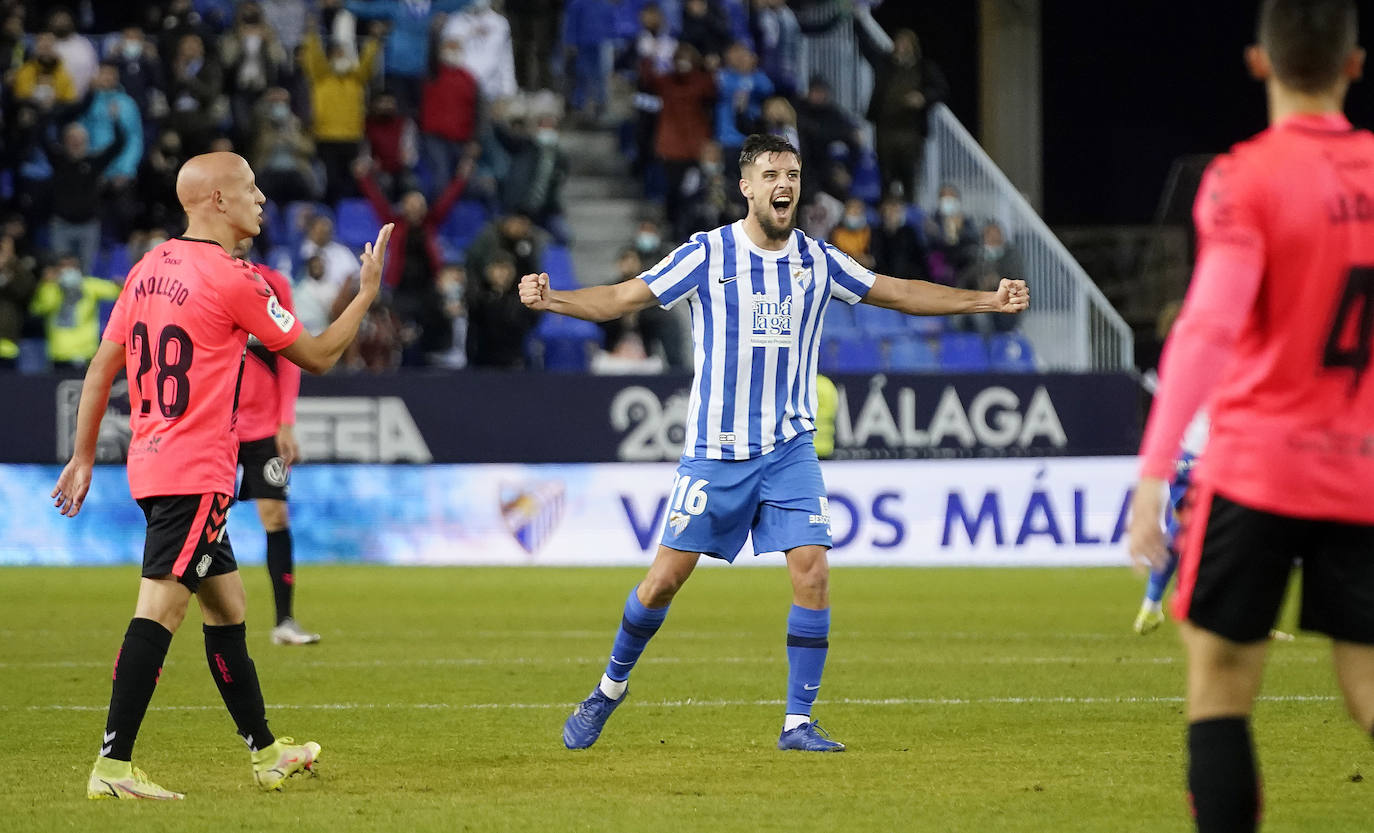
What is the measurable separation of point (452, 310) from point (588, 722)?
12619 millimetres

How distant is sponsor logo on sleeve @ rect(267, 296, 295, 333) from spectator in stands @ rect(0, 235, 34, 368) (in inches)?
542

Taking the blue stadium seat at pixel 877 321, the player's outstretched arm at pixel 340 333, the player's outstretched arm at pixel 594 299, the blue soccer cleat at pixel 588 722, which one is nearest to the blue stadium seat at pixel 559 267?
the blue stadium seat at pixel 877 321

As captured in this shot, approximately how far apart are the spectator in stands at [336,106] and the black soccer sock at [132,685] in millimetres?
15471

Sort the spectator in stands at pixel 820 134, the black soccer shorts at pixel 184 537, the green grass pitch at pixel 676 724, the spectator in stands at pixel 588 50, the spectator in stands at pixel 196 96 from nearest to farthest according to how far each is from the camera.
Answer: the green grass pitch at pixel 676 724, the black soccer shorts at pixel 184 537, the spectator in stands at pixel 196 96, the spectator in stands at pixel 820 134, the spectator in stands at pixel 588 50

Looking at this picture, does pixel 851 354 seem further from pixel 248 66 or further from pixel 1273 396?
pixel 1273 396

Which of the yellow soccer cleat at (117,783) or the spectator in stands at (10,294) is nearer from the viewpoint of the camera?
the yellow soccer cleat at (117,783)

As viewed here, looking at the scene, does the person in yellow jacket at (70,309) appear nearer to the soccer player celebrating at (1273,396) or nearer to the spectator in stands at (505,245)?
the spectator in stands at (505,245)

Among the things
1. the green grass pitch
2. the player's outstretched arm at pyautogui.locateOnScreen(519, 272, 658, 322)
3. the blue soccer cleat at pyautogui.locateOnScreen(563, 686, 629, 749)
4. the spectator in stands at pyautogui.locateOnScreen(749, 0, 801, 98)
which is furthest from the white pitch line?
the spectator in stands at pyautogui.locateOnScreen(749, 0, 801, 98)

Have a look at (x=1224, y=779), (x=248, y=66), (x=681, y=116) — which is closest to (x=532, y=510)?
(x=681, y=116)

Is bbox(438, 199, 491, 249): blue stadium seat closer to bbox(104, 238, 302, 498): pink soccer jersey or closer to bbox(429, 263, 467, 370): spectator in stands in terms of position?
bbox(429, 263, 467, 370): spectator in stands

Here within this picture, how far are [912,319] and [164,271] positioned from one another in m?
16.6

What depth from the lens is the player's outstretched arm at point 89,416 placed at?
619 centimetres

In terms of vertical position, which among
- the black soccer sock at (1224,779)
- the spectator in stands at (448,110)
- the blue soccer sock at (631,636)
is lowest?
the blue soccer sock at (631,636)

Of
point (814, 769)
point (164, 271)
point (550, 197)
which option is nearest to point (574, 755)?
point (814, 769)
